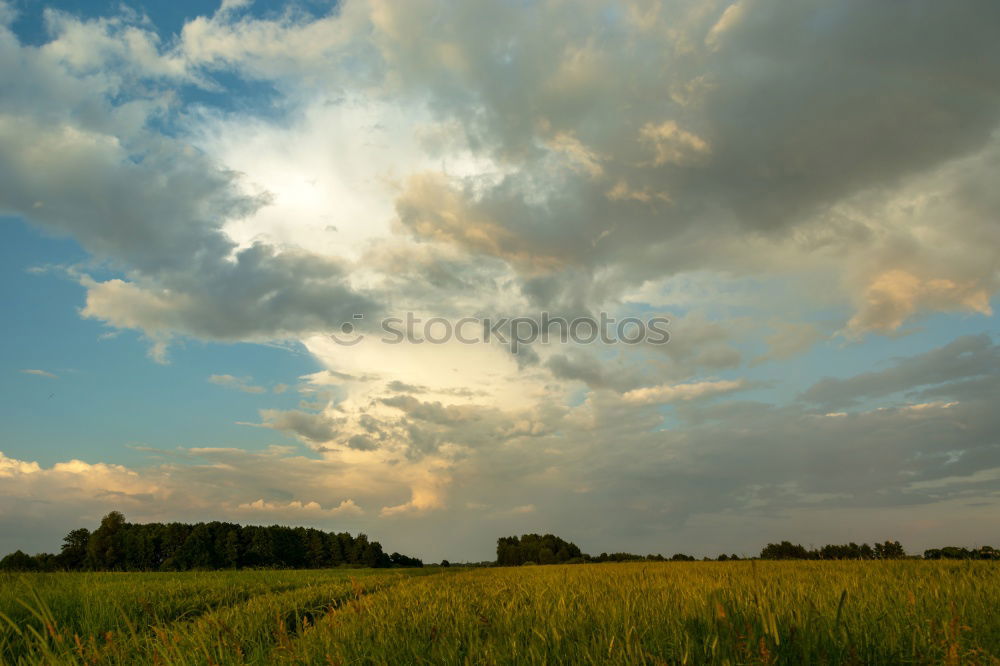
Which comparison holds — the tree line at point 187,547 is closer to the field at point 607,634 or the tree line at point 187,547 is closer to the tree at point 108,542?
the tree at point 108,542

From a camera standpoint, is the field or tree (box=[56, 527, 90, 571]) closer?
the field

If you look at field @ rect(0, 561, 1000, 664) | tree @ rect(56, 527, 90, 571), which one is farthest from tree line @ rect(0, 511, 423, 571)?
field @ rect(0, 561, 1000, 664)

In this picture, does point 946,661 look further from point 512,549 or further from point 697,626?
point 512,549

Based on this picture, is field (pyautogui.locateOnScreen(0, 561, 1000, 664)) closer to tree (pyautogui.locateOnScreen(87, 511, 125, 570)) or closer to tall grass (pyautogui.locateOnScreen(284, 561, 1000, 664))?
tall grass (pyautogui.locateOnScreen(284, 561, 1000, 664))

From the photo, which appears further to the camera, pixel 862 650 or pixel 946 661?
pixel 862 650

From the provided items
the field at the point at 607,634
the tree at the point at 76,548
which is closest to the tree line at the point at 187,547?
the tree at the point at 76,548

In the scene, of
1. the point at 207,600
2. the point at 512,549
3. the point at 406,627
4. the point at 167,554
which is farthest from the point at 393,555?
the point at 406,627

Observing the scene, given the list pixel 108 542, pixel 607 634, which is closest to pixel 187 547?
pixel 108 542

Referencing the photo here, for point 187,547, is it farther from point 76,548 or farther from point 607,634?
point 607,634

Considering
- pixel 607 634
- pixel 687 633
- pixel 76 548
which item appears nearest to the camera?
pixel 687 633

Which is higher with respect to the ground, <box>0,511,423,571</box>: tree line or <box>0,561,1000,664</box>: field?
<box>0,561,1000,664</box>: field

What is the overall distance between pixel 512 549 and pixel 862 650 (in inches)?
3629

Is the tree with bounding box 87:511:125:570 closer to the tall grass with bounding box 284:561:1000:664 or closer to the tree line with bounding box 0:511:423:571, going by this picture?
the tree line with bounding box 0:511:423:571

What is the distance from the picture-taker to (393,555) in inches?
3716
